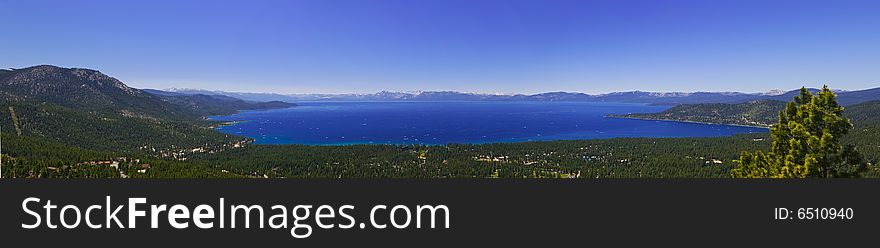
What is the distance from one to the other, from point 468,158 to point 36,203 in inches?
4352

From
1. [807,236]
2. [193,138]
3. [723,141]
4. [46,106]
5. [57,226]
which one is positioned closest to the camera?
[57,226]

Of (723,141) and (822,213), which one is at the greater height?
(822,213)

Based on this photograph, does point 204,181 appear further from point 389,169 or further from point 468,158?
point 468,158

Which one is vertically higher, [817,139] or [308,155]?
[817,139]

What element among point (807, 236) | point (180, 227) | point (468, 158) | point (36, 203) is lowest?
point (468, 158)

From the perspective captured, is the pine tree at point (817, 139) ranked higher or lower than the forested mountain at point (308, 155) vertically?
higher

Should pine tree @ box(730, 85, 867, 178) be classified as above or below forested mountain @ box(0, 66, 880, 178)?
above

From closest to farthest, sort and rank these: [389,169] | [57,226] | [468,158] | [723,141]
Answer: [57,226] < [389,169] < [468,158] < [723,141]

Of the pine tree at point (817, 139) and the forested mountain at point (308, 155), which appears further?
the forested mountain at point (308, 155)

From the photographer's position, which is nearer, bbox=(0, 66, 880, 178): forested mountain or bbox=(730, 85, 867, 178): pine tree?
bbox=(730, 85, 867, 178): pine tree

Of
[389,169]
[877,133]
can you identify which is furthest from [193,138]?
Answer: [877,133]

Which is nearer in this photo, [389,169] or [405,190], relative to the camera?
[405,190]

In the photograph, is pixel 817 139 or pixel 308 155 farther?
pixel 308 155

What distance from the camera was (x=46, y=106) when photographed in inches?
5965
